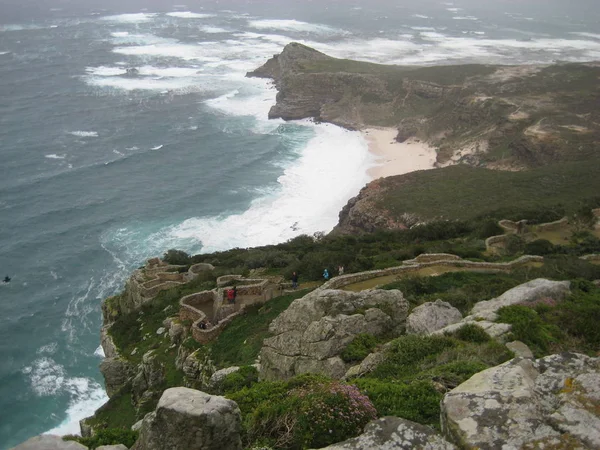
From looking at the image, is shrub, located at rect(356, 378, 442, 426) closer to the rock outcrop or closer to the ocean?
the rock outcrop

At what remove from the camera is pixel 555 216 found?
129 ft

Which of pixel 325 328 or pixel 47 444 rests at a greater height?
pixel 47 444

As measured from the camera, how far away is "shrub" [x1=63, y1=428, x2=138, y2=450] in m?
10.4

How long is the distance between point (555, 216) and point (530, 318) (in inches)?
1105

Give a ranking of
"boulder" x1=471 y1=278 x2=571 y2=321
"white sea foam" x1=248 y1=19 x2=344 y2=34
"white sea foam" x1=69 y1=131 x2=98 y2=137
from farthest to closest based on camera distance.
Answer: "white sea foam" x1=248 y1=19 x2=344 y2=34
"white sea foam" x1=69 y1=131 x2=98 y2=137
"boulder" x1=471 y1=278 x2=571 y2=321

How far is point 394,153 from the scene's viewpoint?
77688mm

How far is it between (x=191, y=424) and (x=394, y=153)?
7247 centimetres

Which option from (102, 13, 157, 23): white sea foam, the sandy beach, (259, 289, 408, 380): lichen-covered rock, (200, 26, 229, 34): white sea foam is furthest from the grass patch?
(102, 13, 157, 23): white sea foam

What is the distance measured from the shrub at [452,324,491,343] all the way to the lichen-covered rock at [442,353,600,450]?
508cm

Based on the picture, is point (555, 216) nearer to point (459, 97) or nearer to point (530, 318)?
point (530, 318)

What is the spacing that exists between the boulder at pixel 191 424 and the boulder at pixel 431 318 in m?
8.73

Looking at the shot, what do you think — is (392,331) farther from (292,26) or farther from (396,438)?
(292,26)

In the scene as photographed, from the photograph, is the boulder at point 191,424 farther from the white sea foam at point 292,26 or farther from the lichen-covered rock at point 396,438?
the white sea foam at point 292,26

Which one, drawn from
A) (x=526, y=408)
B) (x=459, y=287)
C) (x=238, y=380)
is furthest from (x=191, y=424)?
(x=459, y=287)
